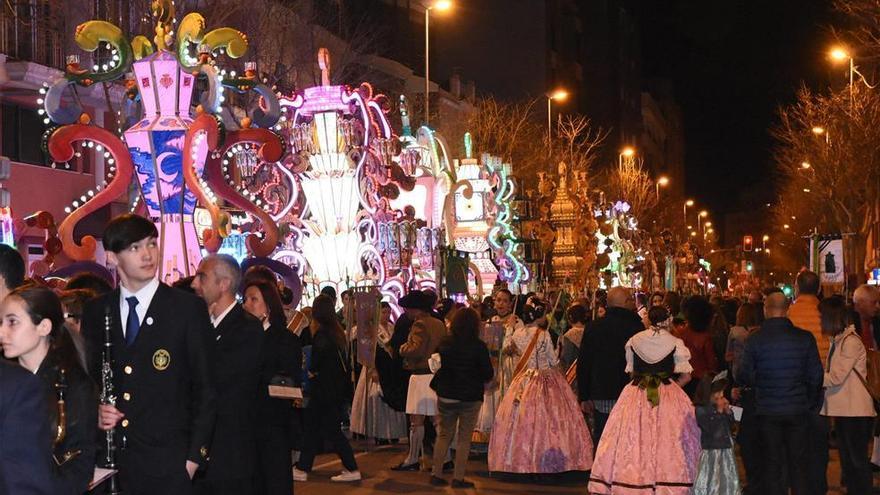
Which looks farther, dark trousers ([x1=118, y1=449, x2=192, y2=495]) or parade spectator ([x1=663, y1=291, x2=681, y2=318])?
parade spectator ([x1=663, y1=291, x2=681, y2=318])

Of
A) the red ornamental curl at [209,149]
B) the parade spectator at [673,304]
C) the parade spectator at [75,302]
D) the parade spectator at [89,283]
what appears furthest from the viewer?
the parade spectator at [673,304]

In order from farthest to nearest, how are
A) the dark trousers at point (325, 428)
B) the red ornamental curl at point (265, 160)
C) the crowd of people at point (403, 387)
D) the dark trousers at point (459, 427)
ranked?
the red ornamental curl at point (265, 160)
the dark trousers at point (325, 428)
the dark trousers at point (459, 427)
the crowd of people at point (403, 387)

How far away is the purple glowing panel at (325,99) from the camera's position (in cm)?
2555

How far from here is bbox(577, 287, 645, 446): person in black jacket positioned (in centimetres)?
1323

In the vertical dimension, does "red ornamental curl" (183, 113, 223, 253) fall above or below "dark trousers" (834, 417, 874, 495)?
above

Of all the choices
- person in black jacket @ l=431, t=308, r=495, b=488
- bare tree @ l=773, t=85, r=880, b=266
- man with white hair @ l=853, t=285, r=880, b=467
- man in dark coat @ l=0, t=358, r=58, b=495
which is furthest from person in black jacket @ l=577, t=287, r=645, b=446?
bare tree @ l=773, t=85, r=880, b=266

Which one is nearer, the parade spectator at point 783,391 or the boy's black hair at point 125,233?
the boy's black hair at point 125,233

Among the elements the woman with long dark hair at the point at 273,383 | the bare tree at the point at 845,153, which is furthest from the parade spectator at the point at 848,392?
the bare tree at the point at 845,153

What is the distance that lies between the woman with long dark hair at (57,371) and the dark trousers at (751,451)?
759 centimetres

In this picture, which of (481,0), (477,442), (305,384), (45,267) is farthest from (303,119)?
(481,0)

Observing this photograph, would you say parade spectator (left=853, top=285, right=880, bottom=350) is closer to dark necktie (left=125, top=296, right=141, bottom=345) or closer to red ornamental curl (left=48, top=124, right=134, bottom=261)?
red ornamental curl (left=48, top=124, right=134, bottom=261)

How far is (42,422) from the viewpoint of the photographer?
15.2 feet

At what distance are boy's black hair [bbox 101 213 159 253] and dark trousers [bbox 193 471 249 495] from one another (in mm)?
1575

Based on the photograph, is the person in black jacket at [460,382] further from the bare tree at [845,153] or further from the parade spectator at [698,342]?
the bare tree at [845,153]
